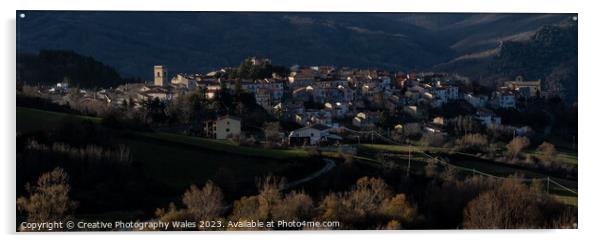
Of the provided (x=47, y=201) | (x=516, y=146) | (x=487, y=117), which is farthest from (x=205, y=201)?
(x=487, y=117)

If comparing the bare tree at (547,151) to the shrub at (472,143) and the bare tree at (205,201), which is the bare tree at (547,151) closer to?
the shrub at (472,143)

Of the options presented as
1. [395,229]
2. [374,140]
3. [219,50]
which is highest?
[219,50]

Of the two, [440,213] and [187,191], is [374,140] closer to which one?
[440,213]

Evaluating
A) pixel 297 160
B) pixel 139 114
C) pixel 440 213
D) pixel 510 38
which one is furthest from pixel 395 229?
pixel 510 38

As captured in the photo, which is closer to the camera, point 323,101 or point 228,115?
point 228,115

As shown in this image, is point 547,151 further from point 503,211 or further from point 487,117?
point 503,211

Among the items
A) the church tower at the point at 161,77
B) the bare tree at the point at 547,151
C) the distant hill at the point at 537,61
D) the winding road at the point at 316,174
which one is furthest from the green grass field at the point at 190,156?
the distant hill at the point at 537,61

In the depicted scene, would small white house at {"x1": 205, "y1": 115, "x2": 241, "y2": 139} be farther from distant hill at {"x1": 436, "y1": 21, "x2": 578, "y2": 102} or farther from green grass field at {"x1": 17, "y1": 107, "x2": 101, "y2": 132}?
distant hill at {"x1": 436, "y1": 21, "x2": 578, "y2": 102}
